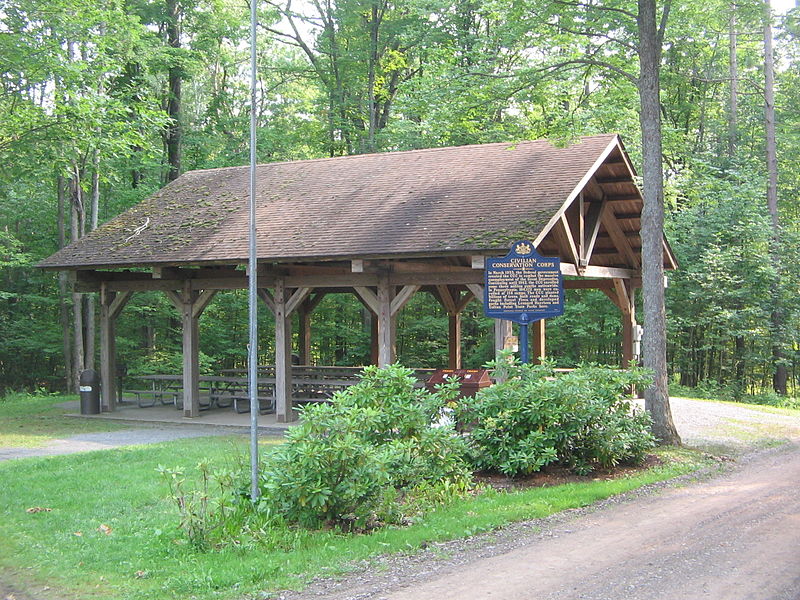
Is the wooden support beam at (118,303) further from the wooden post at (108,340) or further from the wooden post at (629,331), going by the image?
the wooden post at (629,331)

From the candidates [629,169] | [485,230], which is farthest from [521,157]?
[485,230]

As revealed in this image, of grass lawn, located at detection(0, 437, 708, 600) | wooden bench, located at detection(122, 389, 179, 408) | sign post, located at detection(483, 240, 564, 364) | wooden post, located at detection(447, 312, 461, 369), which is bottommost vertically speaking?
grass lawn, located at detection(0, 437, 708, 600)

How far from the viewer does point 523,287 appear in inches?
434

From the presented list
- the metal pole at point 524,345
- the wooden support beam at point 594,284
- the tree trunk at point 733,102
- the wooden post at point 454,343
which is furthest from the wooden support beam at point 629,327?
the tree trunk at point 733,102

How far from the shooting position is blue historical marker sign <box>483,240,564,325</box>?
10914 mm

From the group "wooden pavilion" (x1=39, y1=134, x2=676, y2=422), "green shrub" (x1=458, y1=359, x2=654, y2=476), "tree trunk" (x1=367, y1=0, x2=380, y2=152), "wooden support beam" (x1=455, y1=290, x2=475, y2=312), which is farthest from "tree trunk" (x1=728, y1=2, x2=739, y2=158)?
"green shrub" (x1=458, y1=359, x2=654, y2=476)

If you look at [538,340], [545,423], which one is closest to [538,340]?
[538,340]

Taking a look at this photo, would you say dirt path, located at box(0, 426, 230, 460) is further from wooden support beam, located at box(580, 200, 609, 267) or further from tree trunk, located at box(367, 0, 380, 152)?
tree trunk, located at box(367, 0, 380, 152)

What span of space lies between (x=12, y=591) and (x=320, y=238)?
9.16 m

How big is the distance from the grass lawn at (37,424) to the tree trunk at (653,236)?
9312 mm

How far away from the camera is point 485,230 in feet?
41.6

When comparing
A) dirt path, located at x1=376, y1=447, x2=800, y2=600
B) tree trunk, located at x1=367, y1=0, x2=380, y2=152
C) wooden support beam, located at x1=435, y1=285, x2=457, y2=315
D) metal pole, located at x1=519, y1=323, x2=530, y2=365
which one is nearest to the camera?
dirt path, located at x1=376, y1=447, x2=800, y2=600

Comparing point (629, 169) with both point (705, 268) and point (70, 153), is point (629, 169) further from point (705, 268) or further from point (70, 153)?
point (70, 153)

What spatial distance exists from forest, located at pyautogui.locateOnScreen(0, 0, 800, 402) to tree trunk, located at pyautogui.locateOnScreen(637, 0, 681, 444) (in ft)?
→ 20.9
